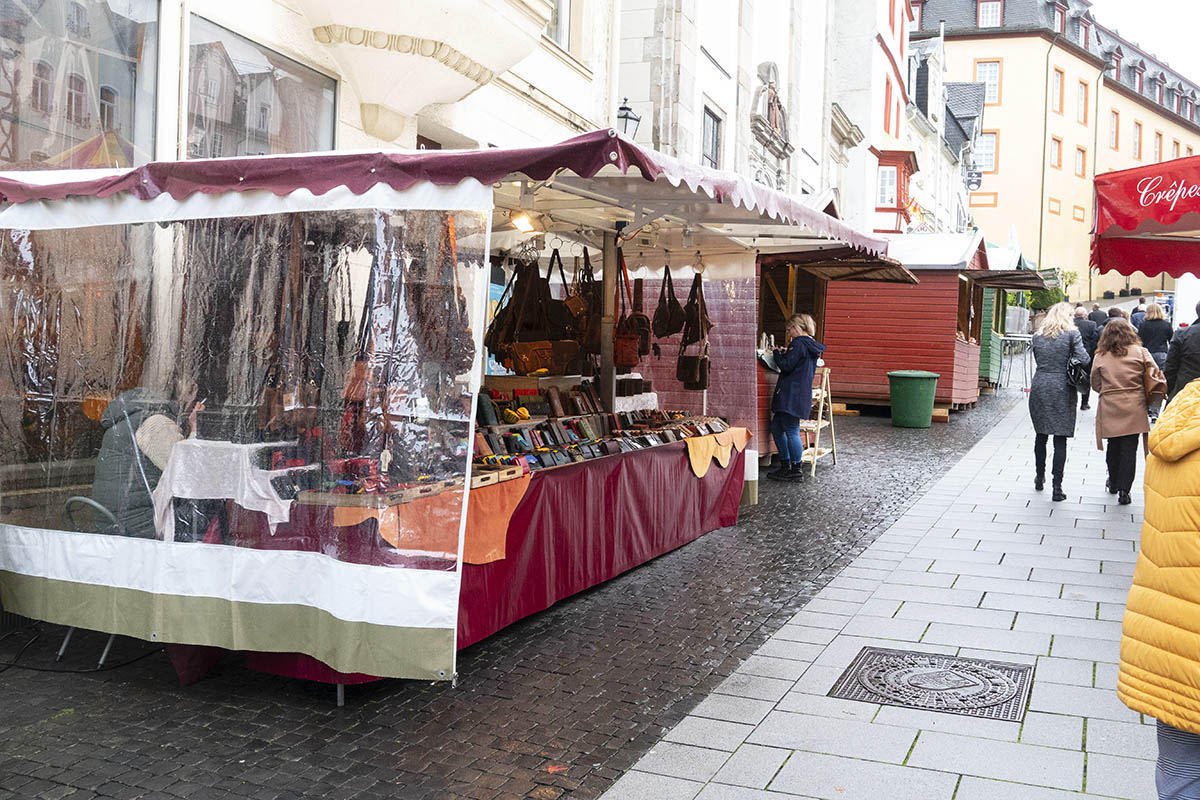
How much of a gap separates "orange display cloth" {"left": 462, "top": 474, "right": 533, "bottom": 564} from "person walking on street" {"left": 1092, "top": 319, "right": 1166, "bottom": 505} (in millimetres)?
6124

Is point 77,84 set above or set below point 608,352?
above

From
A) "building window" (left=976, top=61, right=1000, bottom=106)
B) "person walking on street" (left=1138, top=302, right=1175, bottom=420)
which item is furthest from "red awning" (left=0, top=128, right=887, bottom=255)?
"building window" (left=976, top=61, right=1000, bottom=106)

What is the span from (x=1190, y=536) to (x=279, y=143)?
7.59 metres

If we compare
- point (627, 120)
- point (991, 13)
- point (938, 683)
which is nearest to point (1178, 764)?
point (938, 683)

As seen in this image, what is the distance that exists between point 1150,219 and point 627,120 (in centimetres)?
862

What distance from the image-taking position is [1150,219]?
6148 millimetres

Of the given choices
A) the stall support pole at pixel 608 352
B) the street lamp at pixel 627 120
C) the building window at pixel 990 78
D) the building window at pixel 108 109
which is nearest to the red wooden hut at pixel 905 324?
the street lamp at pixel 627 120

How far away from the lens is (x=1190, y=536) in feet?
8.45

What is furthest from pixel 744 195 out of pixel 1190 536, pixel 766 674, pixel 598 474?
pixel 1190 536

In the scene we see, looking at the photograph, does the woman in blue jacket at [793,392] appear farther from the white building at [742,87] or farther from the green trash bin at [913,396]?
the green trash bin at [913,396]

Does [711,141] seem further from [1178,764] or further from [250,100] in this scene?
[1178,764]

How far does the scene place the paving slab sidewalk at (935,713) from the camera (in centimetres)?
400

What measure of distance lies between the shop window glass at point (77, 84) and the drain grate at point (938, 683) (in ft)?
18.6

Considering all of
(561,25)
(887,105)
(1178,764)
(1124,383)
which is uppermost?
(887,105)
